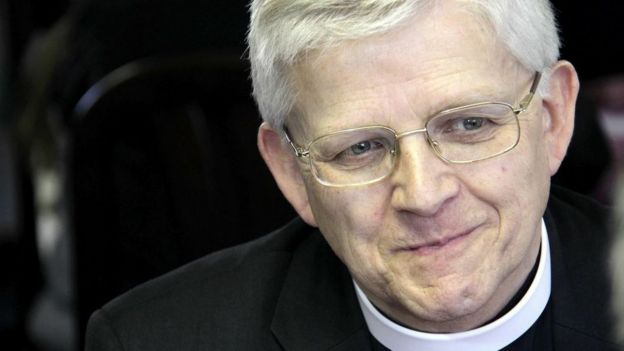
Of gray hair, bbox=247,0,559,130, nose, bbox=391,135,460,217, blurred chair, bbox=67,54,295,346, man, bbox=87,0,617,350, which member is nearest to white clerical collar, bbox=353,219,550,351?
man, bbox=87,0,617,350

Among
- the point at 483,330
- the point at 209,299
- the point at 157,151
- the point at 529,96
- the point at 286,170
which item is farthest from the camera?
the point at 157,151

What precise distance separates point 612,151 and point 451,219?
1.41m

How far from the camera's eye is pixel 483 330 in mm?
2494

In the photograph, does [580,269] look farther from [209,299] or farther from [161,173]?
[161,173]

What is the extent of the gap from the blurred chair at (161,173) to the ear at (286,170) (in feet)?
2.34

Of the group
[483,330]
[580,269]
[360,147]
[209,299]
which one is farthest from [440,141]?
[209,299]

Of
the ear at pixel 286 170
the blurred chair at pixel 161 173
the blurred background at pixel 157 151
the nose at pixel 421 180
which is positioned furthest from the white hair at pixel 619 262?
the blurred chair at pixel 161 173

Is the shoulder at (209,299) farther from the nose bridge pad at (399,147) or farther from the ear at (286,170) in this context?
the nose bridge pad at (399,147)

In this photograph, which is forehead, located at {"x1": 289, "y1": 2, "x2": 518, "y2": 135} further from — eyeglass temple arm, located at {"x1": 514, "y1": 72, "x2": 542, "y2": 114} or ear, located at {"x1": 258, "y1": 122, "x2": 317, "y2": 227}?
ear, located at {"x1": 258, "y1": 122, "x2": 317, "y2": 227}

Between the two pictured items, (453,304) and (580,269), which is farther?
(580,269)

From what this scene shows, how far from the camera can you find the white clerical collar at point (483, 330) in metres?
2.50

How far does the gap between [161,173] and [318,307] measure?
784 millimetres

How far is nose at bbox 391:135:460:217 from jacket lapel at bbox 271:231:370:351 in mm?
394

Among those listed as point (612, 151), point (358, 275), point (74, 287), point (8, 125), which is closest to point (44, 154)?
point (8, 125)
